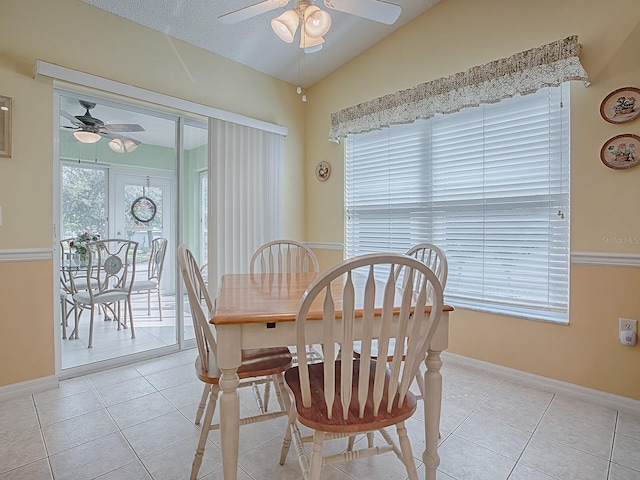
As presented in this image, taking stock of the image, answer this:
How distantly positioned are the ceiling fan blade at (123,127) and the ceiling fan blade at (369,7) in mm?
1827

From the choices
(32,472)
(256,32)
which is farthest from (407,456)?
(256,32)

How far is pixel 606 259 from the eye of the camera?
1.99 metres

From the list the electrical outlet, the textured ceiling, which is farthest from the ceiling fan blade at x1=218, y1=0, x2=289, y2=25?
the electrical outlet

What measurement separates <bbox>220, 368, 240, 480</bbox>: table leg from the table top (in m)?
0.19

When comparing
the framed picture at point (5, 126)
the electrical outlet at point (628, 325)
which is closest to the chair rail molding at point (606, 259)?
the electrical outlet at point (628, 325)

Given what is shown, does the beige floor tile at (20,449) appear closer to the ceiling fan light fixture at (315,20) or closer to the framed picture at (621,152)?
the ceiling fan light fixture at (315,20)

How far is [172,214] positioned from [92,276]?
2.54ft

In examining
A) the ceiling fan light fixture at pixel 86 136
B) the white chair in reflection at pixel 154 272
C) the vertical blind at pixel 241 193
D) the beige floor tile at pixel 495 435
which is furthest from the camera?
the vertical blind at pixel 241 193

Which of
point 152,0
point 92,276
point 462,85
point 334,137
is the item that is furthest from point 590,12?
point 92,276

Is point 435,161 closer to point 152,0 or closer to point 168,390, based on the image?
point 152,0

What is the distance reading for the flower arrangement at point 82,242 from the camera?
8.24 ft

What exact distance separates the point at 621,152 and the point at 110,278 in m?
3.62

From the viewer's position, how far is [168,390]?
7.29ft

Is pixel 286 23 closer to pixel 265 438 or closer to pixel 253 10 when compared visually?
pixel 253 10
